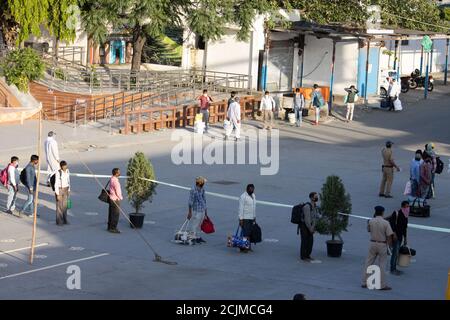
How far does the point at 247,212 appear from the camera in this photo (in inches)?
818

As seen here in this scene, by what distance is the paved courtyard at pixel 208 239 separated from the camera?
59.1 feet

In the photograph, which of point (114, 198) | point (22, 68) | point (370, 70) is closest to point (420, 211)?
point (114, 198)

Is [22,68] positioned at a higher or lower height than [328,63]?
lower

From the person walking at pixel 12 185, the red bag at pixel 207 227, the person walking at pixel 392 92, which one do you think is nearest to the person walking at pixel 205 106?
the person walking at pixel 392 92

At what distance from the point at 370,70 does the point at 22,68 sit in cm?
1670

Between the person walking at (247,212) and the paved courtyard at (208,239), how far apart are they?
47 centimetres

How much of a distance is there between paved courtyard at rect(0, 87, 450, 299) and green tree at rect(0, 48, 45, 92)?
4029mm

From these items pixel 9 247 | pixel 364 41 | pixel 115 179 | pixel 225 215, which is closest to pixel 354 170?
pixel 225 215

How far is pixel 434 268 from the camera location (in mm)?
19906

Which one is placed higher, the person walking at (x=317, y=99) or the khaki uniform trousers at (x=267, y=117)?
the person walking at (x=317, y=99)

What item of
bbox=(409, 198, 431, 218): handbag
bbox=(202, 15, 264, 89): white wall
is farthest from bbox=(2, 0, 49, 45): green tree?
bbox=(409, 198, 431, 218): handbag

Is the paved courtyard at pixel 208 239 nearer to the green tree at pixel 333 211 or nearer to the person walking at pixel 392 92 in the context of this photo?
the green tree at pixel 333 211

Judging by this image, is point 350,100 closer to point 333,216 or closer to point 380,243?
point 333,216

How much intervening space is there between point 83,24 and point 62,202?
68.7 feet
